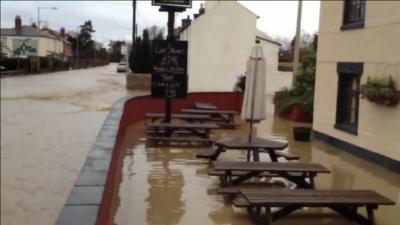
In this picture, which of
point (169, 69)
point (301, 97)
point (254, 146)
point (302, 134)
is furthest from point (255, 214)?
point (301, 97)

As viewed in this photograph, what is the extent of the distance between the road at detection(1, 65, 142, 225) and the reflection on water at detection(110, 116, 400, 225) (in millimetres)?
2717

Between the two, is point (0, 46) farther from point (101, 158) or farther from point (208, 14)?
point (208, 14)

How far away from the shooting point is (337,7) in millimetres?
12742

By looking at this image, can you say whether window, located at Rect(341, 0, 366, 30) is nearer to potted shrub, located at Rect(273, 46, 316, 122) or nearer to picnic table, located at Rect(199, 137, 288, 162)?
picnic table, located at Rect(199, 137, 288, 162)

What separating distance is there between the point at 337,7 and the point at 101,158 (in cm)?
750

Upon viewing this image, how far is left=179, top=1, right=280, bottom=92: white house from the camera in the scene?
31.1 meters

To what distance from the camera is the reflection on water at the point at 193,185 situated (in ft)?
21.7

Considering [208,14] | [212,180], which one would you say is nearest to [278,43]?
[208,14]

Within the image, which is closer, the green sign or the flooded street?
the flooded street

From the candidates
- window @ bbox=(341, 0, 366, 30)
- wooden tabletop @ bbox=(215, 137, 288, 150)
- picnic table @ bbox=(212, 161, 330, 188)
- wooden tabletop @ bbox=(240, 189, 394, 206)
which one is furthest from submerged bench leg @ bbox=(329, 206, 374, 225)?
window @ bbox=(341, 0, 366, 30)

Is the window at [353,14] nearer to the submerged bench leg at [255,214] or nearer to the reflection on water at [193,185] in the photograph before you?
the reflection on water at [193,185]

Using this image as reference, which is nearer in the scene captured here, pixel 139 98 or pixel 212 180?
pixel 212 180

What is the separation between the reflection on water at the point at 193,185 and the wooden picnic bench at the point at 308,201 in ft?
0.84

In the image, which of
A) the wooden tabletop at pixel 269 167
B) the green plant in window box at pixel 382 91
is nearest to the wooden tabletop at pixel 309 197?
the wooden tabletop at pixel 269 167
